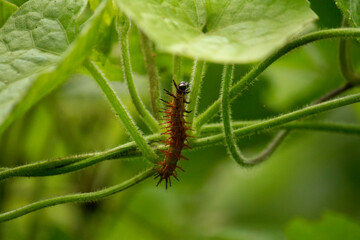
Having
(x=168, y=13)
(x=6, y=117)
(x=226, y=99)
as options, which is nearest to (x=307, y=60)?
(x=226, y=99)

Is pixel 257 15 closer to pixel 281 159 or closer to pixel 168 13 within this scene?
pixel 168 13

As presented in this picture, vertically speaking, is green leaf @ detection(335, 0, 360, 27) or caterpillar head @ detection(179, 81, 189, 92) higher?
green leaf @ detection(335, 0, 360, 27)

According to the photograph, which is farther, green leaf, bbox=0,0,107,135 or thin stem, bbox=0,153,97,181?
thin stem, bbox=0,153,97,181

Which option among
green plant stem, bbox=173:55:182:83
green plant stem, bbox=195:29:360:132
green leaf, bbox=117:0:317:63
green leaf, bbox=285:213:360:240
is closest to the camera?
green leaf, bbox=117:0:317:63

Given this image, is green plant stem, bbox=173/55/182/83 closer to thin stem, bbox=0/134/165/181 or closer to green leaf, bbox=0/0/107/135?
thin stem, bbox=0/134/165/181

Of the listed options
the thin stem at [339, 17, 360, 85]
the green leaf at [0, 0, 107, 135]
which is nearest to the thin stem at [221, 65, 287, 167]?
the green leaf at [0, 0, 107, 135]

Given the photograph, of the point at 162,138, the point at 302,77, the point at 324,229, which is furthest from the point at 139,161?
the point at 162,138

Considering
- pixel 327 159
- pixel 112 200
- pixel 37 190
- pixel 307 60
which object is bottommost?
pixel 327 159
